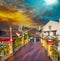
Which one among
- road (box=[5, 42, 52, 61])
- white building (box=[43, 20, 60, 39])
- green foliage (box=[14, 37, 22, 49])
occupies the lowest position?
road (box=[5, 42, 52, 61])

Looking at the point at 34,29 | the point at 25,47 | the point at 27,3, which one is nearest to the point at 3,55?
the point at 25,47

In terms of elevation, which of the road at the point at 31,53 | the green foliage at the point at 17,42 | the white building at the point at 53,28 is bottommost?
the road at the point at 31,53

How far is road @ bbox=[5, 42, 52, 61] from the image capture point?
2773mm

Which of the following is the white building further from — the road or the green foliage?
the green foliage

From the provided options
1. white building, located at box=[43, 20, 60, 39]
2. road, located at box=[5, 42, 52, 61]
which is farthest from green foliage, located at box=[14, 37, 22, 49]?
white building, located at box=[43, 20, 60, 39]

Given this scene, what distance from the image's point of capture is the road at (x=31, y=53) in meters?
2.77

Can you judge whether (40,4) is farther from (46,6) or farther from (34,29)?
(34,29)

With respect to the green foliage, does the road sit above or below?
below

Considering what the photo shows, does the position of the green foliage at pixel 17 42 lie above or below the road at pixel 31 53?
above

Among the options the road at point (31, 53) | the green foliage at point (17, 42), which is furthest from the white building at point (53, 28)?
the green foliage at point (17, 42)

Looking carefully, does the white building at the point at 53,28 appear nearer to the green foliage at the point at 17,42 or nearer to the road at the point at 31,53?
the road at the point at 31,53

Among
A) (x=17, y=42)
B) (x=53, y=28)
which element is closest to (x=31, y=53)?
(x=17, y=42)

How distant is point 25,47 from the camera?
2.82 metres

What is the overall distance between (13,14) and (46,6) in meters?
0.39
